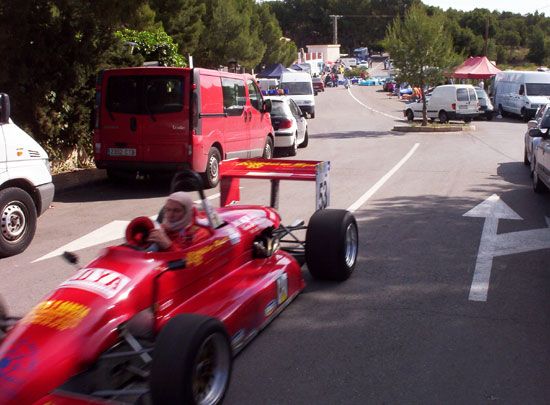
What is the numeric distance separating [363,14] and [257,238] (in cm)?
16531

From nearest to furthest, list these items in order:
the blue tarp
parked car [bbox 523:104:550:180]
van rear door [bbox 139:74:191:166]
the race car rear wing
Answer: the race car rear wing → van rear door [bbox 139:74:191:166] → parked car [bbox 523:104:550:180] → the blue tarp

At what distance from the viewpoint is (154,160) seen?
1201 centimetres

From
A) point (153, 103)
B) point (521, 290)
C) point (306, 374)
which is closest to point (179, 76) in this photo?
point (153, 103)

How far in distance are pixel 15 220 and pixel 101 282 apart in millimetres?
4501

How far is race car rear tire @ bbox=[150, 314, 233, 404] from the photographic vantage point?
3564mm

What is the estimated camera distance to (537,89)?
33.3 m

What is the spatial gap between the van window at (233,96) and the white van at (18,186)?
5202mm

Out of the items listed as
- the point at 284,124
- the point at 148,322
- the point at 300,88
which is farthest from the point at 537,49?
the point at 148,322

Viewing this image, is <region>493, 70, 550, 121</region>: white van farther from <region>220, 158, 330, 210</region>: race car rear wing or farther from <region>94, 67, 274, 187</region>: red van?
<region>220, 158, 330, 210</region>: race car rear wing

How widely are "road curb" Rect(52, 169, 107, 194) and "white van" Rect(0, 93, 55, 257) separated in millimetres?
3992

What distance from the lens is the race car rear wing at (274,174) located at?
695 centimetres

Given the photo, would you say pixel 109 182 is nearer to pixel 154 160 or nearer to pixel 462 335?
pixel 154 160

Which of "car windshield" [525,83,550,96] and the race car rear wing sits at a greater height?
"car windshield" [525,83,550,96]

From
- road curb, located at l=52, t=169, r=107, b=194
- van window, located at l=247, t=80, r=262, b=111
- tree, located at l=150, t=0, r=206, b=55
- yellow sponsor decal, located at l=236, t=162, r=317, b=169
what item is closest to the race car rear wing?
yellow sponsor decal, located at l=236, t=162, r=317, b=169
